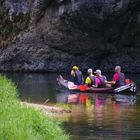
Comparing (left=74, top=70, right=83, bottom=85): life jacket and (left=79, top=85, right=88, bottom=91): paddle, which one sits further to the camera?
(left=74, top=70, right=83, bottom=85): life jacket

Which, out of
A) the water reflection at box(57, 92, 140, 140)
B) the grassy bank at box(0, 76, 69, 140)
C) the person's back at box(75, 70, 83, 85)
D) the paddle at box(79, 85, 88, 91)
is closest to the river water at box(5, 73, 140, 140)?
the water reflection at box(57, 92, 140, 140)

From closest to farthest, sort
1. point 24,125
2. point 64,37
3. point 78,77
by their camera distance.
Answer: point 24,125 → point 78,77 → point 64,37

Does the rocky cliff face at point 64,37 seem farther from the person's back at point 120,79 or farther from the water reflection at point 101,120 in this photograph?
the water reflection at point 101,120

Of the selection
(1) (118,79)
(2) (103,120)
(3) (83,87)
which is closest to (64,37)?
(3) (83,87)

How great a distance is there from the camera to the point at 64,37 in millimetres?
48906

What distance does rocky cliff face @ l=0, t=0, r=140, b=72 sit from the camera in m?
46.2

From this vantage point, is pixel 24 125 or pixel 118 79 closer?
pixel 24 125

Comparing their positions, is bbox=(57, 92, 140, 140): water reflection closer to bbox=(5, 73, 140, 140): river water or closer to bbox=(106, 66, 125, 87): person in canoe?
bbox=(5, 73, 140, 140): river water

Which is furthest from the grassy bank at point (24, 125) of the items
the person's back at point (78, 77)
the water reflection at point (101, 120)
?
the person's back at point (78, 77)

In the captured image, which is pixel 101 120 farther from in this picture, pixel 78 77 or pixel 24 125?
pixel 78 77

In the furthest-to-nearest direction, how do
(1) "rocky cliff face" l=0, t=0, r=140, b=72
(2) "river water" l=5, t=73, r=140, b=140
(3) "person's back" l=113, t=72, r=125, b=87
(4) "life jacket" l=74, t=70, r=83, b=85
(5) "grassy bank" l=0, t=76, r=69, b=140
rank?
(1) "rocky cliff face" l=0, t=0, r=140, b=72 → (4) "life jacket" l=74, t=70, r=83, b=85 → (3) "person's back" l=113, t=72, r=125, b=87 → (2) "river water" l=5, t=73, r=140, b=140 → (5) "grassy bank" l=0, t=76, r=69, b=140

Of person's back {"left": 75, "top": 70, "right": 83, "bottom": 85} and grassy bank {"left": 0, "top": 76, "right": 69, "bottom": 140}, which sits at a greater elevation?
grassy bank {"left": 0, "top": 76, "right": 69, "bottom": 140}

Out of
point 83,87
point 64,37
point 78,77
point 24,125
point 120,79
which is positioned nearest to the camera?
point 24,125

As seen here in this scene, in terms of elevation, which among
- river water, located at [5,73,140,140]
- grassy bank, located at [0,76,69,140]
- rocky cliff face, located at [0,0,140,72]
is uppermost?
rocky cliff face, located at [0,0,140,72]
